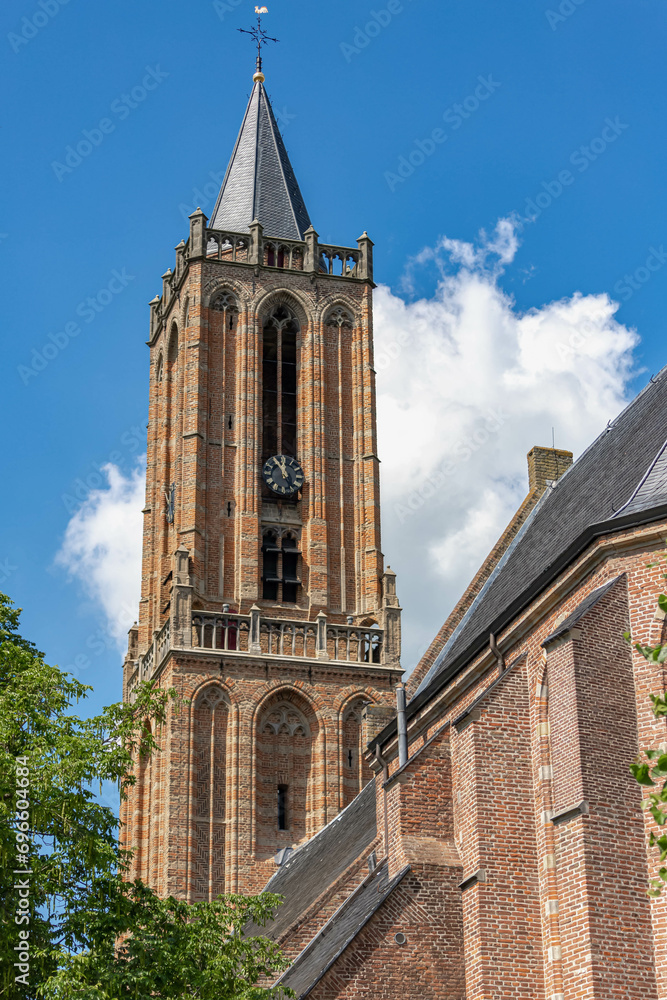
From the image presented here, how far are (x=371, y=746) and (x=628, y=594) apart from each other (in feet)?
30.1

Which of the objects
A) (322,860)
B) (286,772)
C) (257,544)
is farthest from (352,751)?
(322,860)

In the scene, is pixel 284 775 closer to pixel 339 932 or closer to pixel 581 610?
pixel 339 932

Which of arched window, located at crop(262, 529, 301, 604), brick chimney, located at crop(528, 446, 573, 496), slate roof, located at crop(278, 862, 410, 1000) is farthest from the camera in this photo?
arched window, located at crop(262, 529, 301, 604)

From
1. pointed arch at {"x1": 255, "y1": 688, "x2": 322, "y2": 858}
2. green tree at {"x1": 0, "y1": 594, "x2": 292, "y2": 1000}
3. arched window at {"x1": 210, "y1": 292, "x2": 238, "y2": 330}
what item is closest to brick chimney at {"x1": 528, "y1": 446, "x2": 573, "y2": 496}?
pointed arch at {"x1": 255, "y1": 688, "x2": 322, "y2": 858}

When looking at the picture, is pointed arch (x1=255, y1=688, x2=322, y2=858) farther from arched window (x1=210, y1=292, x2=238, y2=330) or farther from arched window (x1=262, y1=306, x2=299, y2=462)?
arched window (x1=210, y1=292, x2=238, y2=330)

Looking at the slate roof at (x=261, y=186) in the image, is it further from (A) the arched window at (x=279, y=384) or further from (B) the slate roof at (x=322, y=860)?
(B) the slate roof at (x=322, y=860)

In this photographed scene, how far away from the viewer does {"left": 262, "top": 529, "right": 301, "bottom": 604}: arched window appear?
38.8 m

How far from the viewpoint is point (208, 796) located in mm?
35188

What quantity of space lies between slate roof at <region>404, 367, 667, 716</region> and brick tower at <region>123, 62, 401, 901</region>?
7.82m

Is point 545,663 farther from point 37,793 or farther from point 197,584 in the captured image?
point 197,584

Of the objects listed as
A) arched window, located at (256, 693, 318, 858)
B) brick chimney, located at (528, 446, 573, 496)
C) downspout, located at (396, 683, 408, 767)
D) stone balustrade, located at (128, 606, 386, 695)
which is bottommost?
downspout, located at (396, 683, 408, 767)

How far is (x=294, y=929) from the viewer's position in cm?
2534

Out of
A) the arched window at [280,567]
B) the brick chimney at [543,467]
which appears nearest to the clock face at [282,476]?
the arched window at [280,567]

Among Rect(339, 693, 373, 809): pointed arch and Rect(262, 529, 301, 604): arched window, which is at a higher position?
Rect(262, 529, 301, 604): arched window
